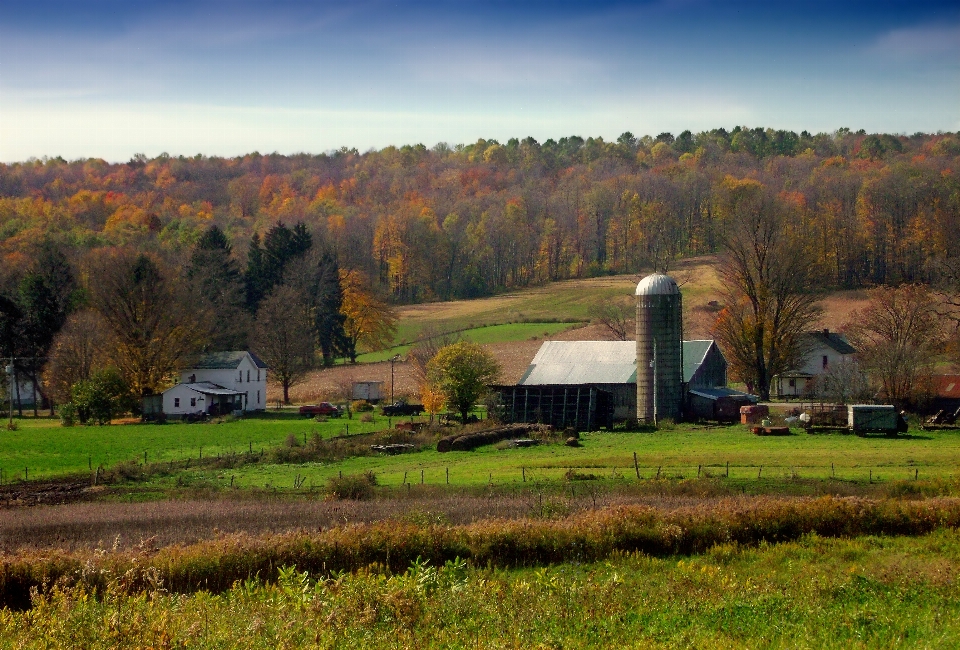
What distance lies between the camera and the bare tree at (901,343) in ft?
196

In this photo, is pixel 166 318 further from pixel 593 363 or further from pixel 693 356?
pixel 693 356

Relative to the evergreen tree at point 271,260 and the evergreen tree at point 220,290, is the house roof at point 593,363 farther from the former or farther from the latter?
the evergreen tree at point 271,260

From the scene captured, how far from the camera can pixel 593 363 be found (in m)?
66.4

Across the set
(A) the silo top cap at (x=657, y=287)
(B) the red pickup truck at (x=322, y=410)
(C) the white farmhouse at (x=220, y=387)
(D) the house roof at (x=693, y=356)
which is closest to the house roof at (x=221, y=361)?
(C) the white farmhouse at (x=220, y=387)

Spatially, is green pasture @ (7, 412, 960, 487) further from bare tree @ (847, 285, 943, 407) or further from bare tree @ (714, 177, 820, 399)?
bare tree @ (714, 177, 820, 399)

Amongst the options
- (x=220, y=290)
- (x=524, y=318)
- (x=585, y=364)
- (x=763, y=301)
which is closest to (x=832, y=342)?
(x=763, y=301)

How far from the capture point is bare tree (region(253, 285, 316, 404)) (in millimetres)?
79188

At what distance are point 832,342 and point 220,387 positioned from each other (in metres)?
43.6

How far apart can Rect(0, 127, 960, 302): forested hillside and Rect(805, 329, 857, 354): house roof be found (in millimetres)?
21427

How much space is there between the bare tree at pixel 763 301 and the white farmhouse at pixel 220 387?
32327 mm

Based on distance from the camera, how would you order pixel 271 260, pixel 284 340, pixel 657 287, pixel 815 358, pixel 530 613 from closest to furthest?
pixel 530 613, pixel 657 287, pixel 815 358, pixel 284 340, pixel 271 260

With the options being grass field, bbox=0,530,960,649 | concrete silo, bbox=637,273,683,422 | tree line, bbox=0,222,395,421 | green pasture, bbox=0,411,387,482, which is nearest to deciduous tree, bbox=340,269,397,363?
tree line, bbox=0,222,395,421

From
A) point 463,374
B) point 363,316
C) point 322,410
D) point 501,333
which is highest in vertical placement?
point 363,316

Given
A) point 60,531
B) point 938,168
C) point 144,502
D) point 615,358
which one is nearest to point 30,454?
point 144,502
